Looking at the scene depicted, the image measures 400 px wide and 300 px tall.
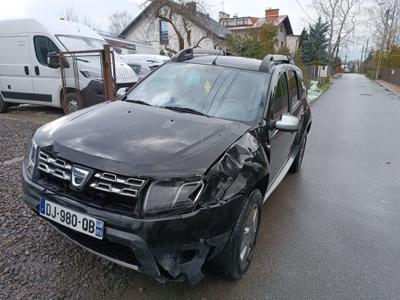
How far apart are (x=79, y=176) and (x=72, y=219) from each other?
298 mm

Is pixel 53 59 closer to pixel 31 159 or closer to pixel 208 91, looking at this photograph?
pixel 208 91

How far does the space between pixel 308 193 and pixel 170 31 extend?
28.8 m

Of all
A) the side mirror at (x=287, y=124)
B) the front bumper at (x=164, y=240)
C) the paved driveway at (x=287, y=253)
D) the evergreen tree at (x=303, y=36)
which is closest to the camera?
the front bumper at (x=164, y=240)

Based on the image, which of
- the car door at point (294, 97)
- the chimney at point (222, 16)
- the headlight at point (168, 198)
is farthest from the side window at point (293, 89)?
the chimney at point (222, 16)

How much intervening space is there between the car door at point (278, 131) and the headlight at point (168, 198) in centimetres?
137

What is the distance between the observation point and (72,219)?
212cm

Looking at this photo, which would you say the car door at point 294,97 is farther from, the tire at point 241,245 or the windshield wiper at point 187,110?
the tire at point 241,245

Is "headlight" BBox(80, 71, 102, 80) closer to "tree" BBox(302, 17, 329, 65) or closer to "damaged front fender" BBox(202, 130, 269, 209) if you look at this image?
"damaged front fender" BBox(202, 130, 269, 209)

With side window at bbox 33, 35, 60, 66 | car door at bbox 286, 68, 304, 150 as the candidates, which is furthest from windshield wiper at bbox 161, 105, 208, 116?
side window at bbox 33, 35, 60, 66

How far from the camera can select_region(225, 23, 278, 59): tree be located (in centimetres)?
1313

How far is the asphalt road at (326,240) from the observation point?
255 cm

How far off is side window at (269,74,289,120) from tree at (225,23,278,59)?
386 inches

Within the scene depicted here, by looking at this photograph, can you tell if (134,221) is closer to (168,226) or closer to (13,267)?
(168,226)

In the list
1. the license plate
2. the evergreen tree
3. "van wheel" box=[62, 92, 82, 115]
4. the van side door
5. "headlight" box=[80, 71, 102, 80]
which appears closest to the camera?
the license plate
